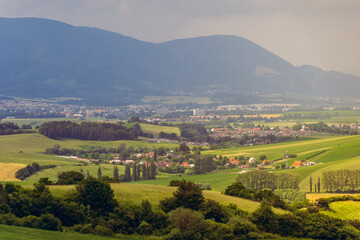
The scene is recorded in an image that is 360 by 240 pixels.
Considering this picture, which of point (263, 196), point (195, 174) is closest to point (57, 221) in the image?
point (263, 196)

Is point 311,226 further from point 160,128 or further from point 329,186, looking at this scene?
point 160,128

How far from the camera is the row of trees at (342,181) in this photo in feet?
152

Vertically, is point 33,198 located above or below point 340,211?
above

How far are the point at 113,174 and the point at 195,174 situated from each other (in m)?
11.0

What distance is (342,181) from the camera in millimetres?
47156

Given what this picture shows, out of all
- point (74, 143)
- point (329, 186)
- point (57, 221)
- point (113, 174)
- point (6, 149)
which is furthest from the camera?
point (74, 143)

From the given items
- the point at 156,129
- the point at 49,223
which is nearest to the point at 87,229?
the point at 49,223

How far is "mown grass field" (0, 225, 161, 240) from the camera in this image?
17953mm

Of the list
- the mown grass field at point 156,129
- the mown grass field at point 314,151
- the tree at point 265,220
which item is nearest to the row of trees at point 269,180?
the mown grass field at point 314,151

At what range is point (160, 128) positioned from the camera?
119m

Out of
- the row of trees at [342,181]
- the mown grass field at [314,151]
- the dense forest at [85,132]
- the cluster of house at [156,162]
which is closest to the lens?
the row of trees at [342,181]

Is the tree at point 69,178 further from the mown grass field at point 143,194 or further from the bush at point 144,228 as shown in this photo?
the bush at point 144,228

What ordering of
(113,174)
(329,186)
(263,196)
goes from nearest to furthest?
(263,196) < (329,186) < (113,174)

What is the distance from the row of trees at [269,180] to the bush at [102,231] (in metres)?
28.0
